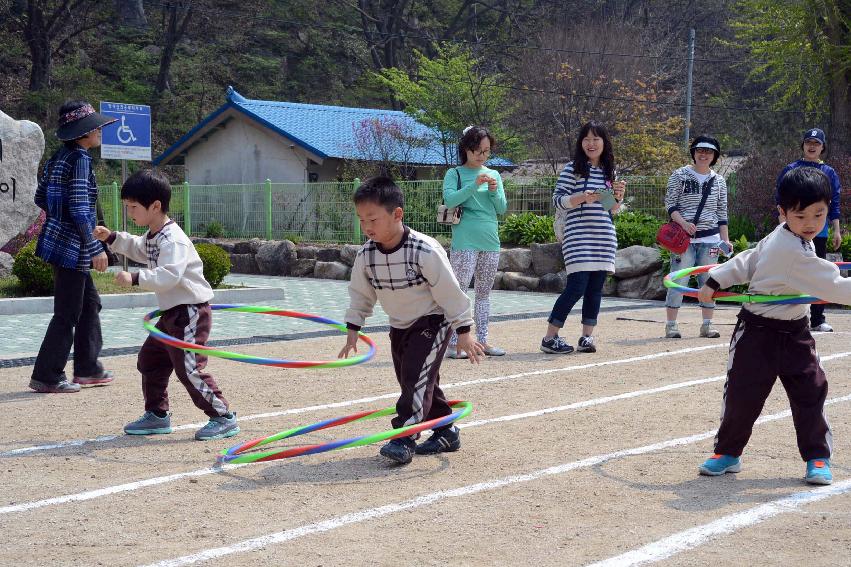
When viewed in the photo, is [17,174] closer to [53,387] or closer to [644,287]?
[644,287]

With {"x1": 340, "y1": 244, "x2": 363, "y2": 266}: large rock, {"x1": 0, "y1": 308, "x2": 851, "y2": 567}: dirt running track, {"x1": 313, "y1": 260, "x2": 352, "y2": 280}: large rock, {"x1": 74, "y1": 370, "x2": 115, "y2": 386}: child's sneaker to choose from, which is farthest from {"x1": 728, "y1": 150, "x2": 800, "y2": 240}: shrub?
{"x1": 74, "y1": 370, "x2": 115, "y2": 386}: child's sneaker

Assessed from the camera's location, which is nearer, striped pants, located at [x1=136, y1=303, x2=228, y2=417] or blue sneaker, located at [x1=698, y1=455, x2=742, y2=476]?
blue sneaker, located at [x1=698, y1=455, x2=742, y2=476]

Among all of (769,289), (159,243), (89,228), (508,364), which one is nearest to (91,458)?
(159,243)

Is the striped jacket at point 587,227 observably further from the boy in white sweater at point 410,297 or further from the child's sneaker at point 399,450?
the child's sneaker at point 399,450

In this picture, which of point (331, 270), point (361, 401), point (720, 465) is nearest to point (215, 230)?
point (331, 270)

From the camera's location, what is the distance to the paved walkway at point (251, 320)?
10.8m

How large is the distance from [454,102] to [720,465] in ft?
90.1

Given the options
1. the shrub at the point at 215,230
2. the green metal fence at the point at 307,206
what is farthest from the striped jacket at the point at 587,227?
the shrub at the point at 215,230

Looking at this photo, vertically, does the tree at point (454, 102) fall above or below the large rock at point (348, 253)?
above

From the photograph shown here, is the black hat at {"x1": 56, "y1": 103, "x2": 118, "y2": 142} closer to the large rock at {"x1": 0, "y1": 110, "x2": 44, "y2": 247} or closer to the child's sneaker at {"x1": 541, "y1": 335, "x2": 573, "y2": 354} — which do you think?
the child's sneaker at {"x1": 541, "y1": 335, "x2": 573, "y2": 354}

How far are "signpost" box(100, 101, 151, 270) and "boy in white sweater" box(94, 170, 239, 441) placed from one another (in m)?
11.5

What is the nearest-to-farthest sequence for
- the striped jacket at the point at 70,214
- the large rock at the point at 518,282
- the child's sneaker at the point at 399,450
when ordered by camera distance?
1. the child's sneaker at the point at 399,450
2. the striped jacket at the point at 70,214
3. the large rock at the point at 518,282

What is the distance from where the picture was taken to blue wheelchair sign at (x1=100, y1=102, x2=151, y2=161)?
17.3 meters

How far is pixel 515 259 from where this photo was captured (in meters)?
18.4
